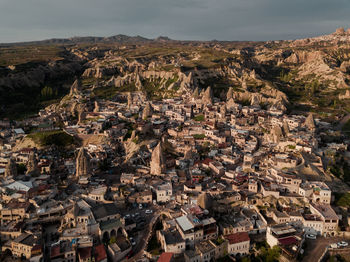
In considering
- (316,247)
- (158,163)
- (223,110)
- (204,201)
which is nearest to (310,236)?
(316,247)

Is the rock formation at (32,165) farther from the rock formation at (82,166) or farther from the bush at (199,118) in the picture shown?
the bush at (199,118)

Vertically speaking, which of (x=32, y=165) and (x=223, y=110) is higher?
(x=223, y=110)

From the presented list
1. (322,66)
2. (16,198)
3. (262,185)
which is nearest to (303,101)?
Answer: (322,66)

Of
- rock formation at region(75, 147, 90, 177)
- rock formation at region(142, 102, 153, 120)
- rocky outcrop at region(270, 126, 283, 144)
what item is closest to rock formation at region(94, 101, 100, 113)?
rock formation at region(142, 102, 153, 120)

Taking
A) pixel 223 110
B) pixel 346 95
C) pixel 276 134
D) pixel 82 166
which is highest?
pixel 346 95

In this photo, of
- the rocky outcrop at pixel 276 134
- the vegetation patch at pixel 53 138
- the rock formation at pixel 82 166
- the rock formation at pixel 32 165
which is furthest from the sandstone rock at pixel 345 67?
the rock formation at pixel 32 165

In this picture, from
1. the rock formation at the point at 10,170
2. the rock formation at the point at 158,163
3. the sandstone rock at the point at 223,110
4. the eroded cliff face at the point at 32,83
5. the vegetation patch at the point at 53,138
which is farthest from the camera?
the eroded cliff face at the point at 32,83

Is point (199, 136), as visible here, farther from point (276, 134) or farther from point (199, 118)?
point (276, 134)

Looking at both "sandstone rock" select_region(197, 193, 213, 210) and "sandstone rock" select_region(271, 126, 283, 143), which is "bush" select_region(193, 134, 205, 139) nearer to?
"sandstone rock" select_region(271, 126, 283, 143)

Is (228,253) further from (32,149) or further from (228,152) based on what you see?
(32,149)
